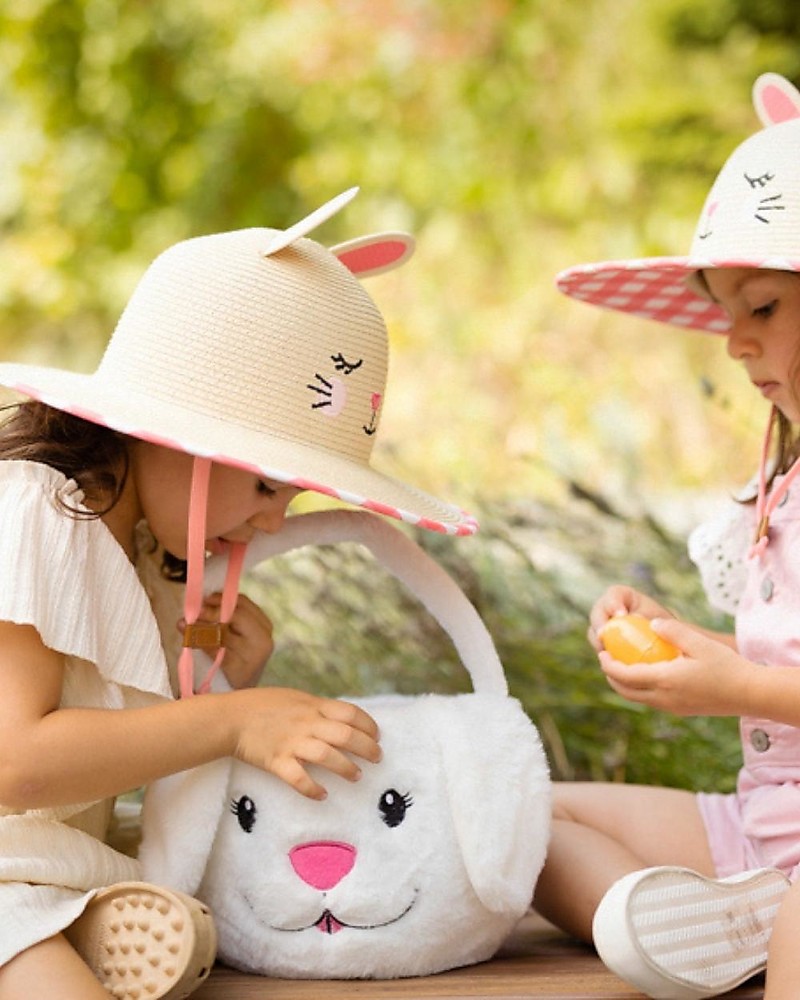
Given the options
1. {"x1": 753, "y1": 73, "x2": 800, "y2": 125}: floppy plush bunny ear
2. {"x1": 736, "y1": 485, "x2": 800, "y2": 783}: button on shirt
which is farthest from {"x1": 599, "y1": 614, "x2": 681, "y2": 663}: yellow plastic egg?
{"x1": 753, "y1": 73, "x2": 800, "y2": 125}: floppy plush bunny ear

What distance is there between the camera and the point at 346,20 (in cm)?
757

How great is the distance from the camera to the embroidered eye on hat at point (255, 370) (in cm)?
179

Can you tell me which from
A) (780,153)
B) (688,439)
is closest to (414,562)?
(780,153)

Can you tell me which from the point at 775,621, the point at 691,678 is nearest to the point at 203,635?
the point at 691,678

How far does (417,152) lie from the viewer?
744cm

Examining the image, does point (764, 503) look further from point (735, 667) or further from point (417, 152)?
point (417, 152)

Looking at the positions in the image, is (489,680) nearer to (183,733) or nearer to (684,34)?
(183,733)

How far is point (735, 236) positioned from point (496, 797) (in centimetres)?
85

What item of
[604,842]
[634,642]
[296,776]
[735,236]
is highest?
[735,236]

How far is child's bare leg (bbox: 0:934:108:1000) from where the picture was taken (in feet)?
5.31

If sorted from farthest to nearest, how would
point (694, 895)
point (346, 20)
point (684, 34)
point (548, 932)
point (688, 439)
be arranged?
1. point (346, 20)
2. point (684, 34)
3. point (688, 439)
4. point (548, 932)
5. point (694, 895)

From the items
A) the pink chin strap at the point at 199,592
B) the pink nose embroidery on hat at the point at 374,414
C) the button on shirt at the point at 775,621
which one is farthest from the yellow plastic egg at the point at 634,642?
the pink chin strap at the point at 199,592

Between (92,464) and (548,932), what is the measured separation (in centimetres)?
98

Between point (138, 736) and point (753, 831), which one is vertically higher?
point (138, 736)
